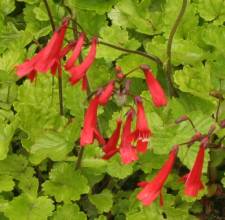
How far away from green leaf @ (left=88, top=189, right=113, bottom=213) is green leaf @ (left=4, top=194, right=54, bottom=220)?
234mm

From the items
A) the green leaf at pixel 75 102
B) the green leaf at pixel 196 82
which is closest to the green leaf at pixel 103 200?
the green leaf at pixel 75 102

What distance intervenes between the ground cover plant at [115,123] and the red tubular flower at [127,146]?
1cm

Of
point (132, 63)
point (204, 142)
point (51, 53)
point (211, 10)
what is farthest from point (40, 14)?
point (204, 142)

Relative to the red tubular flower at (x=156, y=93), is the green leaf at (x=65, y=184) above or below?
below

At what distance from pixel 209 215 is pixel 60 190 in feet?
2.53

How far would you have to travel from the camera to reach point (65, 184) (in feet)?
8.48

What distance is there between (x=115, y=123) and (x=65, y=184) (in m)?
0.35

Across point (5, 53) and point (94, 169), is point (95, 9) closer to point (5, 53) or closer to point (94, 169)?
point (5, 53)

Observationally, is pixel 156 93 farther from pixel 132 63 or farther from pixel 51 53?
pixel 132 63

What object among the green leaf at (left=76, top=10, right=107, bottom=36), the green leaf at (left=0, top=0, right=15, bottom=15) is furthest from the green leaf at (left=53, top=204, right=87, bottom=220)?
the green leaf at (left=0, top=0, right=15, bottom=15)

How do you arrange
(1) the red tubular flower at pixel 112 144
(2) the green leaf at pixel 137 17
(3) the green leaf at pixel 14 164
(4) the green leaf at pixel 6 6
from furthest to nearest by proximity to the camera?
(4) the green leaf at pixel 6 6, (2) the green leaf at pixel 137 17, (3) the green leaf at pixel 14 164, (1) the red tubular flower at pixel 112 144

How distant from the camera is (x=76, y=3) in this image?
322 centimetres

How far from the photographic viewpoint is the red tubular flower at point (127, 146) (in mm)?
2027

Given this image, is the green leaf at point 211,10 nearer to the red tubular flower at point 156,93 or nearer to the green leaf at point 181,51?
the green leaf at point 181,51
